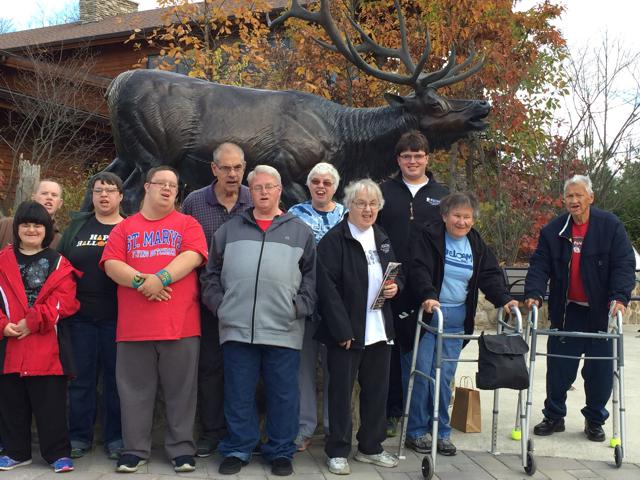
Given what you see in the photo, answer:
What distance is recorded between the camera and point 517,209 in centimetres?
1329

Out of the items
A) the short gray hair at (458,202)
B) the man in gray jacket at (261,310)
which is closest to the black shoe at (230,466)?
the man in gray jacket at (261,310)

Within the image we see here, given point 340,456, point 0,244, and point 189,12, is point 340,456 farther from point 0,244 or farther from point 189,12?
point 189,12

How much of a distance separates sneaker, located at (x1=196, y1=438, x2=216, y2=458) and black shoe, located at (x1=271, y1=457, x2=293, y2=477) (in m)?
0.52

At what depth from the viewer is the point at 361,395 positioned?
15.1ft

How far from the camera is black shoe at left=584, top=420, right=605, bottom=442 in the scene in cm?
540

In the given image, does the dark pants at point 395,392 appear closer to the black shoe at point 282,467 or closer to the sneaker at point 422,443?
the sneaker at point 422,443

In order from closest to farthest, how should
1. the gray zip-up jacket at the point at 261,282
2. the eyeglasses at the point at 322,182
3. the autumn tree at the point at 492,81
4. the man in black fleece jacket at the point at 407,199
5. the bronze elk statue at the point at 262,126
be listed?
the gray zip-up jacket at the point at 261,282 < the eyeglasses at the point at 322,182 < the man in black fleece jacket at the point at 407,199 < the bronze elk statue at the point at 262,126 < the autumn tree at the point at 492,81

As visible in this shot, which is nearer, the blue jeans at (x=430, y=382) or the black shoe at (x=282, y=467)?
the black shoe at (x=282, y=467)

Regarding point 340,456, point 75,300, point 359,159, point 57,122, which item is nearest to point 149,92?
point 359,159

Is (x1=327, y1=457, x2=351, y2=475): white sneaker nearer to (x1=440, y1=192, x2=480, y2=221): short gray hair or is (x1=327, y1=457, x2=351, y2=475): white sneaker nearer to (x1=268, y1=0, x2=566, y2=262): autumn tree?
(x1=440, y1=192, x2=480, y2=221): short gray hair

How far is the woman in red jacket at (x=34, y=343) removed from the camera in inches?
168

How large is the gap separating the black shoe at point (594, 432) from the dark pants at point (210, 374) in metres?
Answer: 2.79

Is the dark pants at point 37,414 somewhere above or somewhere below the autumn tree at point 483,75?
below

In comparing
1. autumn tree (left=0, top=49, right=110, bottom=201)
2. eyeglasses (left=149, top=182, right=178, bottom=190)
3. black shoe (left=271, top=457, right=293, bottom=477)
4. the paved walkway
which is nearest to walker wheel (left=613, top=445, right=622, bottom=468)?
the paved walkway
